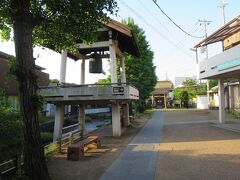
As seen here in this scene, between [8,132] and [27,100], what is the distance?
A: 3886 mm

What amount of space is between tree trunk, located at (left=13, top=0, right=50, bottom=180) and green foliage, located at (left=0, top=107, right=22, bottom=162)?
2.85m

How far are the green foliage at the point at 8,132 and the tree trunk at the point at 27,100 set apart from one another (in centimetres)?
285

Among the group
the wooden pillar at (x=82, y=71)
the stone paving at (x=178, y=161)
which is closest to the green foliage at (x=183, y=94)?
the wooden pillar at (x=82, y=71)

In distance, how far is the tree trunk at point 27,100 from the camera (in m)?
7.65

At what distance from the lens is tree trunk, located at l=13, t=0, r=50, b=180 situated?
7.65 m

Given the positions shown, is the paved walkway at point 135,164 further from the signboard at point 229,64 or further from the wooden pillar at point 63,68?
the signboard at point 229,64

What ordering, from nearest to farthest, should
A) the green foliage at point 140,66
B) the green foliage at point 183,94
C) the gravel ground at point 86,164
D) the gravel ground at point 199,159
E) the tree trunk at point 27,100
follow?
the tree trunk at point 27,100 < the gravel ground at point 199,159 < the gravel ground at point 86,164 < the green foliage at point 140,66 < the green foliage at point 183,94

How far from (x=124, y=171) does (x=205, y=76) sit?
665 inches

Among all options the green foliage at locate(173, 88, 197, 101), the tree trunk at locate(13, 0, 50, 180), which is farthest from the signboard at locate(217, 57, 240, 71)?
the green foliage at locate(173, 88, 197, 101)

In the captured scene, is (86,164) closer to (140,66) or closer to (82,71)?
(82,71)

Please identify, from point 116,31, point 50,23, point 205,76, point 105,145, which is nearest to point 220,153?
point 105,145

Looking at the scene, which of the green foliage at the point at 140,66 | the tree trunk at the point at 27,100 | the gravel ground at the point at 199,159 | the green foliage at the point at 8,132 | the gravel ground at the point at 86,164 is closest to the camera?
the tree trunk at the point at 27,100

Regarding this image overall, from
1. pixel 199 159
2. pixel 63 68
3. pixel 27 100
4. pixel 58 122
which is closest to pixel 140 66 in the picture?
pixel 63 68

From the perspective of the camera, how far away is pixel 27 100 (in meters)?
7.68
